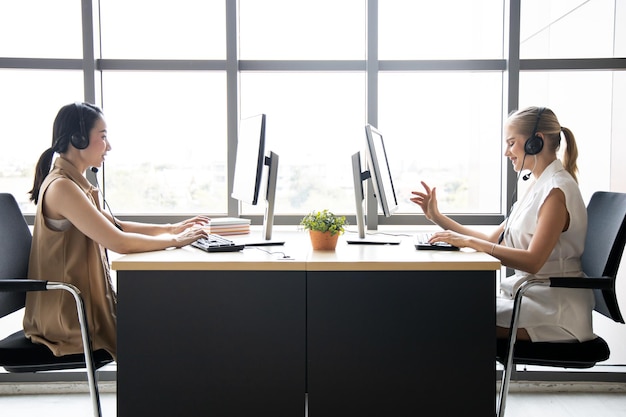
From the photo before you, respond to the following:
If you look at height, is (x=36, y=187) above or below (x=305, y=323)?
above

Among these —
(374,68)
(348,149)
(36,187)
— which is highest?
(374,68)

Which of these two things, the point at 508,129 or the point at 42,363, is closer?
the point at 42,363

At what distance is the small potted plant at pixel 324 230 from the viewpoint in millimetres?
2094

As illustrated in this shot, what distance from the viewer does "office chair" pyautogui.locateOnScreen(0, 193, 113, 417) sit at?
181 cm

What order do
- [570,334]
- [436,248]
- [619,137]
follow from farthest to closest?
[619,137], [436,248], [570,334]

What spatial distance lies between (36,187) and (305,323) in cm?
114

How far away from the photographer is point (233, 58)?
2.97m

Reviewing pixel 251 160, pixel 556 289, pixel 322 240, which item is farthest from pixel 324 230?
pixel 556 289

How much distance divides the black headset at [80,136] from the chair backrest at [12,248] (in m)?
0.31

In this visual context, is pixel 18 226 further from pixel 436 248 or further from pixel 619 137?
pixel 619 137

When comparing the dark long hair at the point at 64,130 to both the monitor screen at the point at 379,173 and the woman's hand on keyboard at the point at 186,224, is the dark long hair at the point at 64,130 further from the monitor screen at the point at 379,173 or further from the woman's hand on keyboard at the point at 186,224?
the monitor screen at the point at 379,173

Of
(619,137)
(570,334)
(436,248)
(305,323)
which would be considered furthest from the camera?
(619,137)

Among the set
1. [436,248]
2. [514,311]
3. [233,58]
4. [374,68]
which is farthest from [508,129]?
[233,58]

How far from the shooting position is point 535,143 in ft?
7.04
